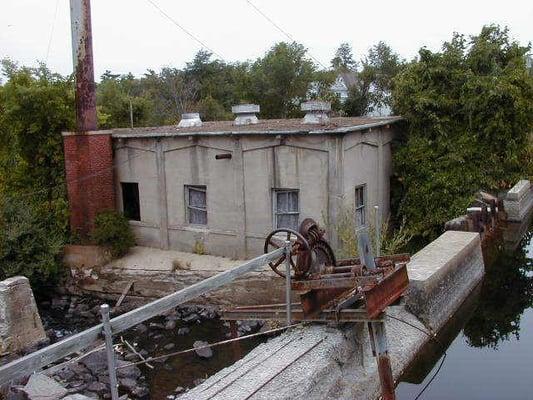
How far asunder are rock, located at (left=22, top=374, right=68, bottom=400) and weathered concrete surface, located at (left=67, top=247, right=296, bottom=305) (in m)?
5.82

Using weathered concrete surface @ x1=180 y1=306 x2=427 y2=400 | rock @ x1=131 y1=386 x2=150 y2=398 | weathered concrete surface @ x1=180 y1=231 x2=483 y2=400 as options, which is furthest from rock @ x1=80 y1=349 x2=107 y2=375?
weathered concrete surface @ x1=180 y1=306 x2=427 y2=400

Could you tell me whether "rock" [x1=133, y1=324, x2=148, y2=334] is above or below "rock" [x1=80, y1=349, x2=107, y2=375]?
below

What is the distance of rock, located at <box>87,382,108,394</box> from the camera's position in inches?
417

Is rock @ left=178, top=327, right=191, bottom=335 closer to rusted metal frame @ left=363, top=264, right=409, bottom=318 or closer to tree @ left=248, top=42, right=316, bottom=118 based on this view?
rusted metal frame @ left=363, top=264, right=409, bottom=318

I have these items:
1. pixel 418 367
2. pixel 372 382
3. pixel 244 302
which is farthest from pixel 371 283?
pixel 244 302

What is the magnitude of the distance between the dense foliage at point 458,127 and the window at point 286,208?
409 cm

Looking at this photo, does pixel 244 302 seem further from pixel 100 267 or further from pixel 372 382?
pixel 372 382

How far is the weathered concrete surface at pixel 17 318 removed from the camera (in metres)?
12.2

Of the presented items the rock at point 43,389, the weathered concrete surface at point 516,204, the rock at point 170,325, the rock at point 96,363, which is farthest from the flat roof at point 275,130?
the rock at point 43,389

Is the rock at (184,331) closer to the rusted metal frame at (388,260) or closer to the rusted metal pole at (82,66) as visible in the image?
the rusted metal pole at (82,66)

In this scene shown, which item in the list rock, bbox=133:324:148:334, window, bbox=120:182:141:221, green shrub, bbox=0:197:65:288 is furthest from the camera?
window, bbox=120:182:141:221

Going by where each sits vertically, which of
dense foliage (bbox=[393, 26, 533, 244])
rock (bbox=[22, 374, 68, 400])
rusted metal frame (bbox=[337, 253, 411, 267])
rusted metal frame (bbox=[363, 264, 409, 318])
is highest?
dense foliage (bbox=[393, 26, 533, 244])

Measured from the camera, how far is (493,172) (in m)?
17.1

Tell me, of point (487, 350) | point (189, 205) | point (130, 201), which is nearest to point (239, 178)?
point (189, 205)
